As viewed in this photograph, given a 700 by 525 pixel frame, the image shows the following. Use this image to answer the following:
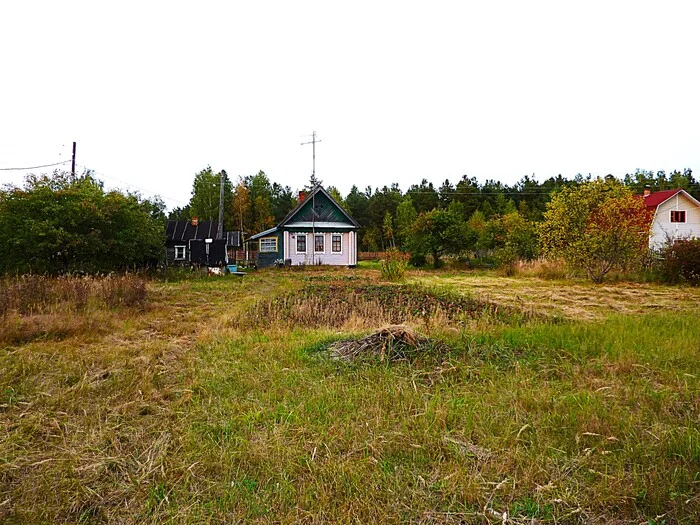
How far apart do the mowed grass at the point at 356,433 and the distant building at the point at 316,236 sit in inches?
825

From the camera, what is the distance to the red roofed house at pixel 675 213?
28328 millimetres

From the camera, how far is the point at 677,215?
2895 centimetres

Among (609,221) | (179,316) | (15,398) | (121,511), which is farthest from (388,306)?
(609,221)

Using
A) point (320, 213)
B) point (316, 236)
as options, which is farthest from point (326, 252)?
point (320, 213)

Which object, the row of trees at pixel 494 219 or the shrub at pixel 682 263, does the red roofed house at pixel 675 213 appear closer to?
the row of trees at pixel 494 219

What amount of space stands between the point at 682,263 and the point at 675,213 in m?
19.0

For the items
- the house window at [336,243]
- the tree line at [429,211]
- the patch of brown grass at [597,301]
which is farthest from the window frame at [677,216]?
the house window at [336,243]

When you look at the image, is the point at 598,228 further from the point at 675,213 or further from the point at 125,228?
the point at 675,213

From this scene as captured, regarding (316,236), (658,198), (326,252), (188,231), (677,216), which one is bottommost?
(326,252)

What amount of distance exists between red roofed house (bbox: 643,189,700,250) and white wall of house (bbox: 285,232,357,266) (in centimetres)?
2067

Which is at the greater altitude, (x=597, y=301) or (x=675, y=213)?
(x=675, y=213)

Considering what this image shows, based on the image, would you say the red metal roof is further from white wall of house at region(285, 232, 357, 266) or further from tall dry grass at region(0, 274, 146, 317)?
tall dry grass at region(0, 274, 146, 317)

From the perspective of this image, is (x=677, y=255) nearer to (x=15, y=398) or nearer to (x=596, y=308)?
(x=596, y=308)

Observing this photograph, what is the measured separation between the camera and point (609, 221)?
49.8ft
